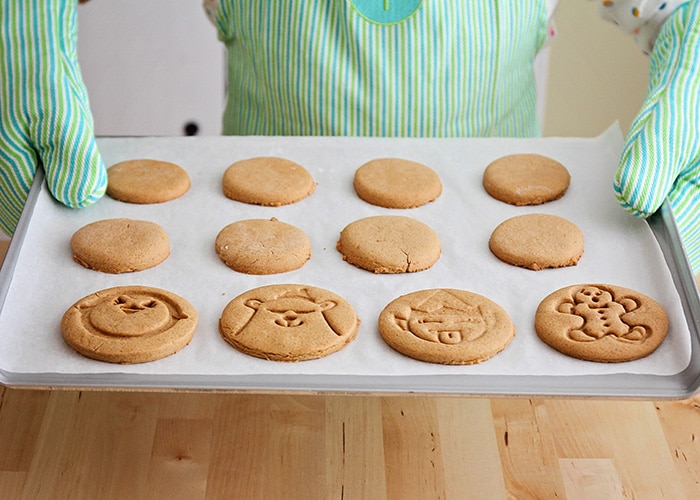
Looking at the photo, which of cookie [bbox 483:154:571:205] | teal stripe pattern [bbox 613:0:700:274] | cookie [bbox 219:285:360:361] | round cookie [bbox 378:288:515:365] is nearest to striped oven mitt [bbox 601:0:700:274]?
teal stripe pattern [bbox 613:0:700:274]

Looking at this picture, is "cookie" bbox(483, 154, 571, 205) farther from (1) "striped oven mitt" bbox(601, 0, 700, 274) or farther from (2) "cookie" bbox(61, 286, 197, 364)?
(2) "cookie" bbox(61, 286, 197, 364)

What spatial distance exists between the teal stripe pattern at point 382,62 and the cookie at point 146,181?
0.22m

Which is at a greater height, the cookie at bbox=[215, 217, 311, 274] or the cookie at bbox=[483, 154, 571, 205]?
the cookie at bbox=[483, 154, 571, 205]

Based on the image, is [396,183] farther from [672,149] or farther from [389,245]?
[672,149]

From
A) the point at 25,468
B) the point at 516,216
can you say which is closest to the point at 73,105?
the point at 25,468

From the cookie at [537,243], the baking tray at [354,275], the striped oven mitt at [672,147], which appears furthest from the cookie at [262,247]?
the striped oven mitt at [672,147]

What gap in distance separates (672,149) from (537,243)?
18cm

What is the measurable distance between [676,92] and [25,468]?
880 millimetres

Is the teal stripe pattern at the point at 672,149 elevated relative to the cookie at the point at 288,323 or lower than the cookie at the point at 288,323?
elevated

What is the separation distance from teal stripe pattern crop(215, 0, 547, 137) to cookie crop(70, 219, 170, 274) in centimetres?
34

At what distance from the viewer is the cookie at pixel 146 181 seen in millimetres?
1077

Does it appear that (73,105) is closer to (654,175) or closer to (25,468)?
(25,468)

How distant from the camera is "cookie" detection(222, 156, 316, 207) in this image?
42.6 inches

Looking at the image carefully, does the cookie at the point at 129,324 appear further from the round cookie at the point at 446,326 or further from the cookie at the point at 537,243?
the cookie at the point at 537,243
